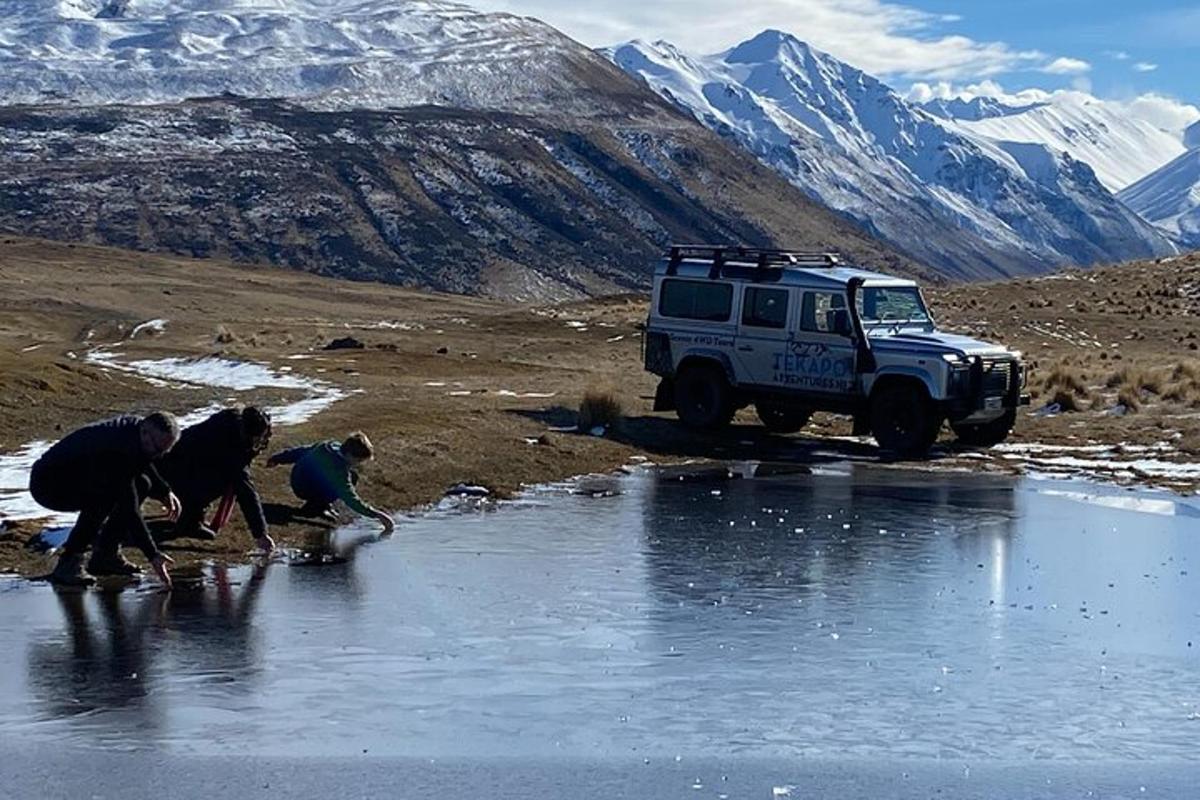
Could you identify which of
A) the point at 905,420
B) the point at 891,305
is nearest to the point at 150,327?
the point at 891,305

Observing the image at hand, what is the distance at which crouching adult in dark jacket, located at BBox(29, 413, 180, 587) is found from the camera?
562 inches

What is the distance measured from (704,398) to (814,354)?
2125 mm

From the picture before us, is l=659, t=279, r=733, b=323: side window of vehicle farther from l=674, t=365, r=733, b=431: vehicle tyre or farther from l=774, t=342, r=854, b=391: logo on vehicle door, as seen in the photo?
l=774, t=342, r=854, b=391: logo on vehicle door

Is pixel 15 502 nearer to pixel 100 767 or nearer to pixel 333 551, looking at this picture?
pixel 333 551

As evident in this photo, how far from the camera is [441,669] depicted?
12.4 metres

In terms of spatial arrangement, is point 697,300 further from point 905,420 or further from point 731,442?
point 905,420

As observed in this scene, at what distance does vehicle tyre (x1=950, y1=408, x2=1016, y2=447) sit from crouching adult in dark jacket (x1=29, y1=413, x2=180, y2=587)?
15.2m

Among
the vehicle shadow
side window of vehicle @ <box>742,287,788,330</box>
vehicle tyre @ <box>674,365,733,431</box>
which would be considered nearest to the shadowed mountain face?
the vehicle shadow

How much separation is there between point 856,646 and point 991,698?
162 centimetres

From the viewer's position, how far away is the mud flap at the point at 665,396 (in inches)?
1148

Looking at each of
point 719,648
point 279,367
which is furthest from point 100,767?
point 279,367

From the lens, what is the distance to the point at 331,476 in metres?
18.0

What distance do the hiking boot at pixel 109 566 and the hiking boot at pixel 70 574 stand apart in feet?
0.88

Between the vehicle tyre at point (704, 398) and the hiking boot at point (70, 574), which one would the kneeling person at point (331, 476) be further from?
the vehicle tyre at point (704, 398)
